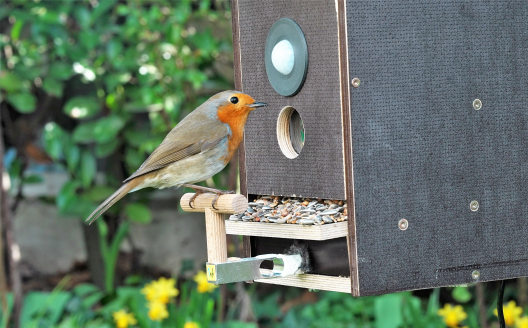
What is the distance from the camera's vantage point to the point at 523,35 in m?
2.12

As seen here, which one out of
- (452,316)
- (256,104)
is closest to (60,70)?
(256,104)

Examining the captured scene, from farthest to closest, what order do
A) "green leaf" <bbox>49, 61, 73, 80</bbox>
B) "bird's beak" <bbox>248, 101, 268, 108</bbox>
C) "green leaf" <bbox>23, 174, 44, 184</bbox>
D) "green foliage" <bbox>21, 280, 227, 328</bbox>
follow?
"green leaf" <bbox>23, 174, 44, 184</bbox>
"green leaf" <bbox>49, 61, 73, 80</bbox>
"green foliage" <bbox>21, 280, 227, 328</bbox>
"bird's beak" <bbox>248, 101, 268, 108</bbox>

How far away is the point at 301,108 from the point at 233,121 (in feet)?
1.00

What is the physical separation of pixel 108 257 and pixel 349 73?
7.86ft

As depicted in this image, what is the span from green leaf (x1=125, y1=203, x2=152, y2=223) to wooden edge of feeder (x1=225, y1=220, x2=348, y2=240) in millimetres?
1851

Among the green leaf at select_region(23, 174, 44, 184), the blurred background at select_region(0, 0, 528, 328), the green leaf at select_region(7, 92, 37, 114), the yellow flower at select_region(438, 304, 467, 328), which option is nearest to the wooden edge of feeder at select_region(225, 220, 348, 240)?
the blurred background at select_region(0, 0, 528, 328)

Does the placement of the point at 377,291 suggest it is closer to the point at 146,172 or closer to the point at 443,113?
the point at 443,113

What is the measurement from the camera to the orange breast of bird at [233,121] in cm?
237

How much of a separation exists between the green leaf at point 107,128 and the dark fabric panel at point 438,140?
216 centimetres

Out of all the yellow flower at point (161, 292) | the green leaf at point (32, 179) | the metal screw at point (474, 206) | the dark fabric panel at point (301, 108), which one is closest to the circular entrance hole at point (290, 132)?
the dark fabric panel at point (301, 108)

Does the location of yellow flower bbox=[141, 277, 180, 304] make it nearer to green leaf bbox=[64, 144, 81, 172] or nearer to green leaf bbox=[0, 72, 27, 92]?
green leaf bbox=[64, 144, 81, 172]

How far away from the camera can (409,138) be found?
6.58 feet

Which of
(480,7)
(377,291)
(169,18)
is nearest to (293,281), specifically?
(377,291)

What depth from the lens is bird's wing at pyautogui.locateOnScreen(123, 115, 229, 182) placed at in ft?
7.97
